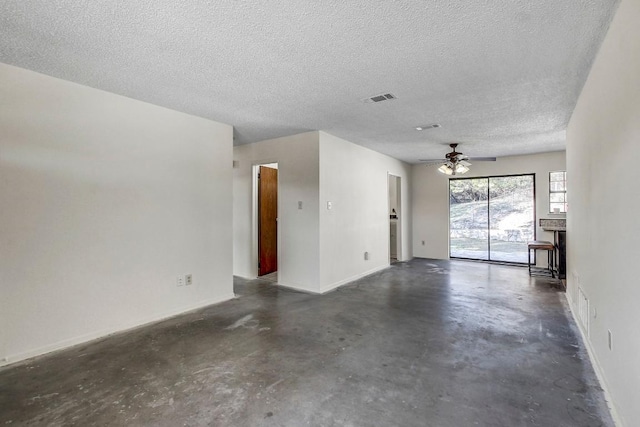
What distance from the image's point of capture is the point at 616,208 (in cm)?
189

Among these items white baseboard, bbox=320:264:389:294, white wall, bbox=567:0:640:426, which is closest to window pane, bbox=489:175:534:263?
white baseboard, bbox=320:264:389:294

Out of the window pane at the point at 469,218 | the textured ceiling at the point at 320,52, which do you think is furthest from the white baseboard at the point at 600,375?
the window pane at the point at 469,218

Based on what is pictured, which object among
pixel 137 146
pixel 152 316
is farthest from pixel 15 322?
pixel 137 146

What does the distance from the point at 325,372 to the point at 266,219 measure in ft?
11.8

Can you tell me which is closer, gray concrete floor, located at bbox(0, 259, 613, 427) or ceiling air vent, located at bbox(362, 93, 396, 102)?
gray concrete floor, located at bbox(0, 259, 613, 427)

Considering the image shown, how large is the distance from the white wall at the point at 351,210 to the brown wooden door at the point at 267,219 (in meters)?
1.40

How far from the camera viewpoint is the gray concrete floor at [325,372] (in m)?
1.88

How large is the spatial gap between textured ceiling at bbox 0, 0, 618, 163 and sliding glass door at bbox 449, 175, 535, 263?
3.49 meters

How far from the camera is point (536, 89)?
3.00 meters

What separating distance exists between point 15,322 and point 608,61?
16.2 feet

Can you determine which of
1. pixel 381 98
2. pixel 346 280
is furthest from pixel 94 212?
pixel 346 280

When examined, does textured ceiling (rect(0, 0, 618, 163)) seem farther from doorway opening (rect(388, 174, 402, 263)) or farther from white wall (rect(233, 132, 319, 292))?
doorway opening (rect(388, 174, 402, 263))

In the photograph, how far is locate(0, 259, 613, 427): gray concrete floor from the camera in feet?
6.16

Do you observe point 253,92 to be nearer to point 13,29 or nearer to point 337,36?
point 337,36
